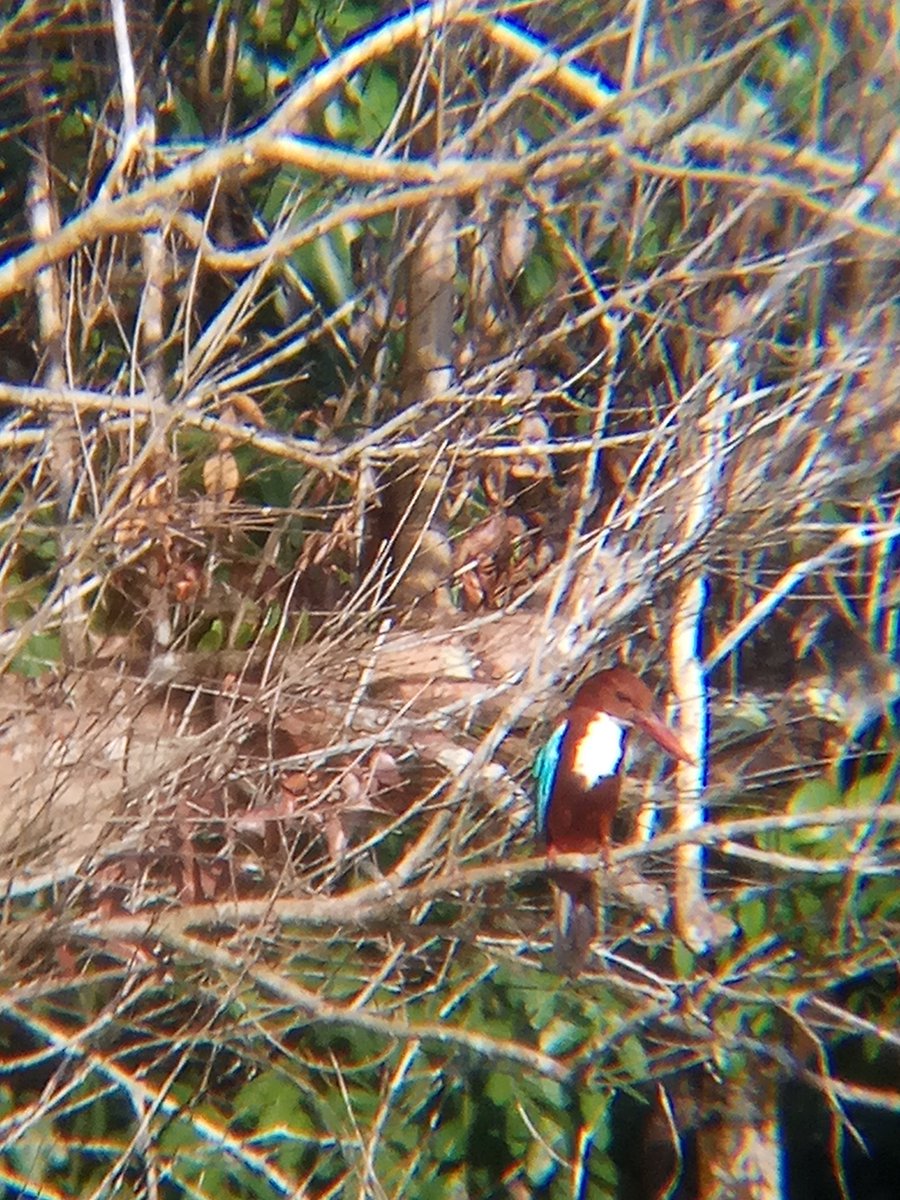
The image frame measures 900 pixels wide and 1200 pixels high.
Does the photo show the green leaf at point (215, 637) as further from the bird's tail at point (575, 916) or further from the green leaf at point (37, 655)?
the bird's tail at point (575, 916)

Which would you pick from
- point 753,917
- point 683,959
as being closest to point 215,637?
point 683,959

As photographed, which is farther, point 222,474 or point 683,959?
point 222,474

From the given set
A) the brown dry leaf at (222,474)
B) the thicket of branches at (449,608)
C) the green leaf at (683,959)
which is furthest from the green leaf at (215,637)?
the green leaf at (683,959)

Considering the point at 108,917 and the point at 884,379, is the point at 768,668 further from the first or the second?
the point at 108,917

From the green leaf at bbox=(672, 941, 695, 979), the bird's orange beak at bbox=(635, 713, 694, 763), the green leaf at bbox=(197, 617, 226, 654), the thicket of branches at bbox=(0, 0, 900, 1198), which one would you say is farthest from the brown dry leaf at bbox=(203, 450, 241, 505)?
the green leaf at bbox=(672, 941, 695, 979)

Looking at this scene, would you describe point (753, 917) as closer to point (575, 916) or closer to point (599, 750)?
point (575, 916)

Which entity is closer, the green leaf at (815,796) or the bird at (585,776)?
the bird at (585,776)
